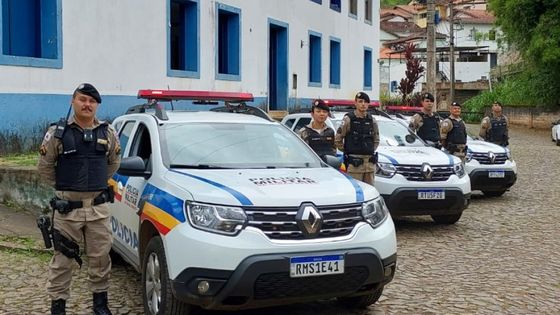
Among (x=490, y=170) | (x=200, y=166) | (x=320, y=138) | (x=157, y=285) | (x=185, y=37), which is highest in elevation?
(x=185, y=37)

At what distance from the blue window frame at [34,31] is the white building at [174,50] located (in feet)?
0.06

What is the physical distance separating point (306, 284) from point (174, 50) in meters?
12.8

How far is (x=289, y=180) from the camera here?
5.04 m

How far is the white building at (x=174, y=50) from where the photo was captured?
1187 centimetres

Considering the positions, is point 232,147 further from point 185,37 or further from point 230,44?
point 230,44

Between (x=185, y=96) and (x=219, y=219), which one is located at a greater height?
(x=185, y=96)

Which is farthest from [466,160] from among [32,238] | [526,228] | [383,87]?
[383,87]

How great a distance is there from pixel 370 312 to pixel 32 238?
4.32 meters

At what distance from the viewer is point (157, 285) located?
4.88m

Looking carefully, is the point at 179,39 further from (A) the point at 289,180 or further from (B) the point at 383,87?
(B) the point at 383,87

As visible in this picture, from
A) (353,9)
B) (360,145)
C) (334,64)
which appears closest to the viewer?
(360,145)

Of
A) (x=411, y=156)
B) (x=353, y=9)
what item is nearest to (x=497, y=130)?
(x=411, y=156)

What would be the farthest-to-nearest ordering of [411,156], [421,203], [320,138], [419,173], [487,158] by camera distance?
[487,158] → [411,156] → [419,173] → [421,203] → [320,138]

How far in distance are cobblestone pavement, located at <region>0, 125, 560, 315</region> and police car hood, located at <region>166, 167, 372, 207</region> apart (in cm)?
108
